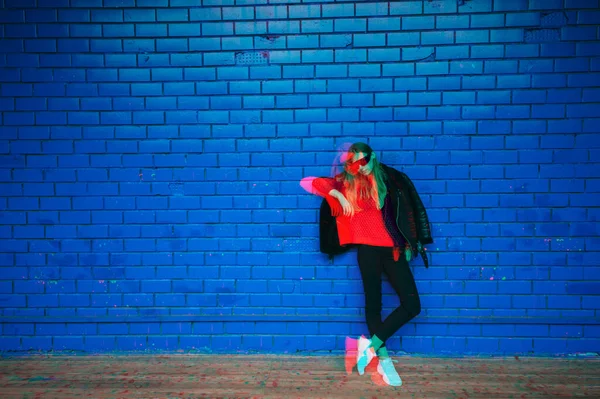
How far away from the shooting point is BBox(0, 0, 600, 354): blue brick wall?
416cm

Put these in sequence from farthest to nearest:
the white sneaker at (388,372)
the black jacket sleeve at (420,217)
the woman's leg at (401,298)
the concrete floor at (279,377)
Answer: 1. the black jacket sleeve at (420,217)
2. the woman's leg at (401,298)
3. the white sneaker at (388,372)
4. the concrete floor at (279,377)

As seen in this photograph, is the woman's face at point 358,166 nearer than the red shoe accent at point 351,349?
Yes

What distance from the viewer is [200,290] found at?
434cm

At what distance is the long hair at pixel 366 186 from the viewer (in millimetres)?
3814

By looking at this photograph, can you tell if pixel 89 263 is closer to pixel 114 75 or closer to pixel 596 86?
pixel 114 75

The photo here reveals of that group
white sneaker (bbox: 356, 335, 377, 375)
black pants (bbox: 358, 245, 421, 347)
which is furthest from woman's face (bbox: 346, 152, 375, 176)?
white sneaker (bbox: 356, 335, 377, 375)

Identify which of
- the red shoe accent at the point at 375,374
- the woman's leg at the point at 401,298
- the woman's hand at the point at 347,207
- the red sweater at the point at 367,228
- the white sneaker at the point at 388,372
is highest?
the woman's hand at the point at 347,207

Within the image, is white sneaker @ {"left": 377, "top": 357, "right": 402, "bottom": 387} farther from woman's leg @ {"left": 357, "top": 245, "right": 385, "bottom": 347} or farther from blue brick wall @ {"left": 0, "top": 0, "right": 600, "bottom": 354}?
blue brick wall @ {"left": 0, "top": 0, "right": 600, "bottom": 354}

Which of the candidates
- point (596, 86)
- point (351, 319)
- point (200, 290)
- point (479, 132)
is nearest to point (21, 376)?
point (200, 290)

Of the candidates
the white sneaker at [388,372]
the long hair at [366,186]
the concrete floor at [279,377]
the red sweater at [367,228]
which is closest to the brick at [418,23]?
the long hair at [366,186]

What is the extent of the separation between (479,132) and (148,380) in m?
4.09

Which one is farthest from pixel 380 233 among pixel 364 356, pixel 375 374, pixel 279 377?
pixel 279 377

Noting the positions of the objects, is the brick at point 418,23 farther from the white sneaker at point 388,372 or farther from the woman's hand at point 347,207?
the white sneaker at point 388,372

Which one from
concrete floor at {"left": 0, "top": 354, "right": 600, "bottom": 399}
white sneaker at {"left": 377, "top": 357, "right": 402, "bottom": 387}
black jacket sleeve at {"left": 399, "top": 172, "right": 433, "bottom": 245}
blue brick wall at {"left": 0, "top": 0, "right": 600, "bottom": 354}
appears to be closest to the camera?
concrete floor at {"left": 0, "top": 354, "right": 600, "bottom": 399}
